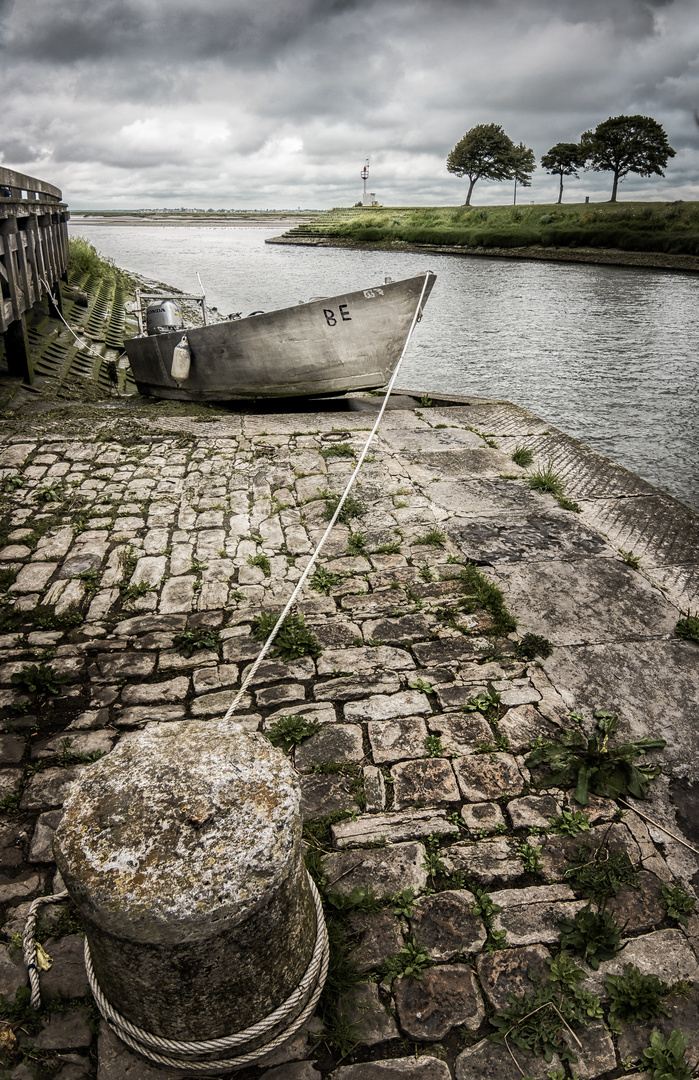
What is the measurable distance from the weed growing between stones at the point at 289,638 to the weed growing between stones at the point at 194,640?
10.2 inches

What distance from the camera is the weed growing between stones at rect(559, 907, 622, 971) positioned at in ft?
7.23

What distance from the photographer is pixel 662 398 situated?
1235cm

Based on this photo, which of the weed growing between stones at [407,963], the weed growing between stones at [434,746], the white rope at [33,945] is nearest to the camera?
the white rope at [33,945]

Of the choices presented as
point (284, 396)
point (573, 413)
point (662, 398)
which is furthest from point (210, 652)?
point (662, 398)

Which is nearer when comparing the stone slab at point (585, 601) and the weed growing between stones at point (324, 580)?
the stone slab at point (585, 601)

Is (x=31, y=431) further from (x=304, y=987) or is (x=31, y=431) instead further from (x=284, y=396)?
(x=304, y=987)

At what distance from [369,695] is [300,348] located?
6.57 metres

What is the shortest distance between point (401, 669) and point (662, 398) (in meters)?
11.3

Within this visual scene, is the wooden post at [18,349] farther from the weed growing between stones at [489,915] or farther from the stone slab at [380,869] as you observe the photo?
the weed growing between stones at [489,915]

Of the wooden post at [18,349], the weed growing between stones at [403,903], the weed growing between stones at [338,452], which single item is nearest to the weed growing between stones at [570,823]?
the weed growing between stones at [403,903]

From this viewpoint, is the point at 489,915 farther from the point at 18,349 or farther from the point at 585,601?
the point at 18,349

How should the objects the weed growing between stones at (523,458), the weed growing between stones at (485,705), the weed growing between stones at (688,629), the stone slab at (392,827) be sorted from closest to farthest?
the stone slab at (392,827) < the weed growing between stones at (485,705) < the weed growing between stones at (688,629) < the weed growing between stones at (523,458)

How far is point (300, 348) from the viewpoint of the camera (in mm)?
8781

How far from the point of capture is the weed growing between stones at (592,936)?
2205 millimetres
